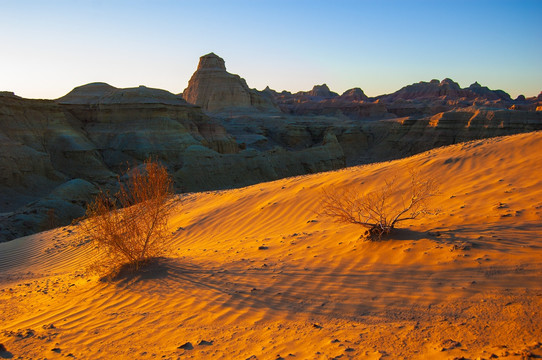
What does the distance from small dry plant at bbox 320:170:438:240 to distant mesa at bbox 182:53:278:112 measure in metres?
63.1

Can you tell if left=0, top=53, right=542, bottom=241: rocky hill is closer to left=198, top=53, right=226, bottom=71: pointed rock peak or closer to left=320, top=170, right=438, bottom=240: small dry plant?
left=320, top=170, right=438, bottom=240: small dry plant

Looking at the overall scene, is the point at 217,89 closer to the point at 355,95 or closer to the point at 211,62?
the point at 211,62

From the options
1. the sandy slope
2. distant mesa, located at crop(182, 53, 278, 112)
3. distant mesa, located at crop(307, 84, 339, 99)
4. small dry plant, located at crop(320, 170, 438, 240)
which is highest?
distant mesa, located at crop(307, 84, 339, 99)

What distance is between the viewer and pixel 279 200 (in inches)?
376

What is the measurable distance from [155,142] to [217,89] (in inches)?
1674

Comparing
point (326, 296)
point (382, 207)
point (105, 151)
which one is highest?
point (105, 151)

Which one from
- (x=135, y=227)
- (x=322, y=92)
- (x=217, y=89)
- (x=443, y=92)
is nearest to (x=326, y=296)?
(x=135, y=227)

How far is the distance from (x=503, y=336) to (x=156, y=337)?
2907 mm

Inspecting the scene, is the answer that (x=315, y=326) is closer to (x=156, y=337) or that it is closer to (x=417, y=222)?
(x=156, y=337)

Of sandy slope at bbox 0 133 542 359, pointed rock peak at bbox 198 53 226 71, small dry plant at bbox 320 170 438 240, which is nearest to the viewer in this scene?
sandy slope at bbox 0 133 542 359

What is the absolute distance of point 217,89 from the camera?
71.4 m

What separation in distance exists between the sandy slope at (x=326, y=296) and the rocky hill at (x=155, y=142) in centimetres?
837

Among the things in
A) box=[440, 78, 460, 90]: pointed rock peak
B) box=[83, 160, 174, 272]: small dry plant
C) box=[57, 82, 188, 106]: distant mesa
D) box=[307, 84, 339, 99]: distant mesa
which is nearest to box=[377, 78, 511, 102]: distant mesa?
box=[440, 78, 460, 90]: pointed rock peak

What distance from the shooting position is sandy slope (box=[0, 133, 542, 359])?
3.17 metres
